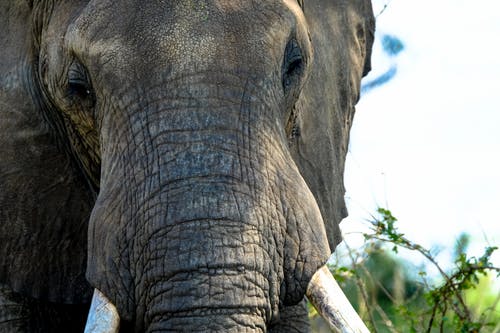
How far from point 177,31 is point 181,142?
29 cm

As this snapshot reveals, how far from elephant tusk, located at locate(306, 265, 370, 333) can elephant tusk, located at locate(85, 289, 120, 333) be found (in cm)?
49

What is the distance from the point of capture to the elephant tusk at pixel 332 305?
12.2ft

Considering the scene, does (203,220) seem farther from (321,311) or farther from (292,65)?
(292,65)

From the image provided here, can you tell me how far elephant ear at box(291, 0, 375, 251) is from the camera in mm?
4535

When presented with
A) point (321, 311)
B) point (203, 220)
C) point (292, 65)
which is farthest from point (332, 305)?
point (292, 65)

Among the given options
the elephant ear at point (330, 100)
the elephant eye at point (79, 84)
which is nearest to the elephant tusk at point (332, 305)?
the elephant ear at point (330, 100)

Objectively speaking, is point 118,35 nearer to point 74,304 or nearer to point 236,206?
point 236,206

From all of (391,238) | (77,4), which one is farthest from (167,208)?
(391,238)

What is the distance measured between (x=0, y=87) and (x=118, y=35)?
2.43 feet

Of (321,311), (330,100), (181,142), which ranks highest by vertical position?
(330,100)

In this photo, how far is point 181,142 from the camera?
12.3ft

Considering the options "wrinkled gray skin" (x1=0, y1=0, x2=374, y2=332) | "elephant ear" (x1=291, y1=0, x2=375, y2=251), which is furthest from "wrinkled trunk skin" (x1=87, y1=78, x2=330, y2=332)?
"elephant ear" (x1=291, y1=0, x2=375, y2=251)

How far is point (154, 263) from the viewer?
368 centimetres

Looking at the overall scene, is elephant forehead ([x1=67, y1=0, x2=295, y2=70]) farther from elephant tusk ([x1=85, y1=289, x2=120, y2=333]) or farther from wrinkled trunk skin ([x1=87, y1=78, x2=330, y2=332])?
elephant tusk ([x1=85, y1=289, x2=120, y2=333])
